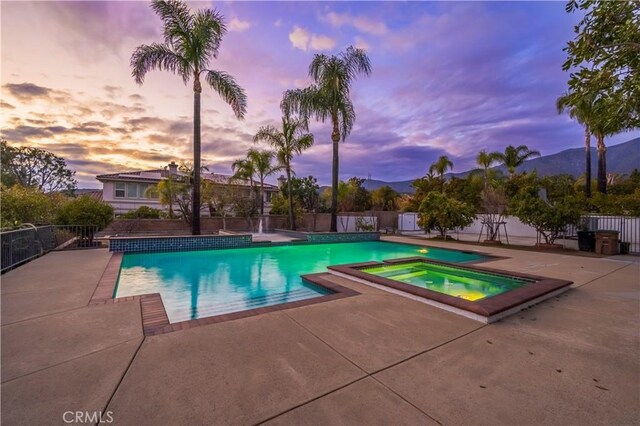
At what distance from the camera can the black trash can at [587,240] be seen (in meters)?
9.77

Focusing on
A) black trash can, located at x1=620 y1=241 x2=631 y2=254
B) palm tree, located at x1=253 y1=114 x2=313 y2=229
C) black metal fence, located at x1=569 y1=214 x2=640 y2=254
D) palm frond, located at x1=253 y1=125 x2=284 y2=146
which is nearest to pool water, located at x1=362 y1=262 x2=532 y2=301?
black trash can, located at x1=620 y1=241 x2=631 y2=254

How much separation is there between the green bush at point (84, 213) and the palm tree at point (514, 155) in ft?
95.5

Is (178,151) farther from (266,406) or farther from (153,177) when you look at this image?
(266,406)

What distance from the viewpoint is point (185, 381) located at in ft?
6.77

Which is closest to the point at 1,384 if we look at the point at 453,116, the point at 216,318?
the point at 216,318

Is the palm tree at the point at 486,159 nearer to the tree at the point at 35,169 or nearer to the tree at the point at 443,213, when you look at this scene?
the tree at the point at 443,213

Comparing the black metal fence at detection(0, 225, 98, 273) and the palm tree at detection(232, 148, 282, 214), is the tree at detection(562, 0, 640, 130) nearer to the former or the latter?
the black metal fence at detection(0, 225, 98, 273)

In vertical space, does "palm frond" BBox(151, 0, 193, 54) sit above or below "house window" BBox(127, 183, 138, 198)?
above

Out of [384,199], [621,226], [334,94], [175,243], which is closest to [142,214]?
[175,243]

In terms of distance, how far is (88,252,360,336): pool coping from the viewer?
309 centimetres

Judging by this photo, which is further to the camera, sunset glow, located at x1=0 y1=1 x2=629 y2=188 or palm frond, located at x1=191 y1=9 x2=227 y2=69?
palm frond, located at x1=191 y1=9 x2=227 y2=69

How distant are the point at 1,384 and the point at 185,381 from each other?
51.6 inches

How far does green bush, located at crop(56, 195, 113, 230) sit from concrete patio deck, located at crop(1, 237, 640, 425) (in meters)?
6.81

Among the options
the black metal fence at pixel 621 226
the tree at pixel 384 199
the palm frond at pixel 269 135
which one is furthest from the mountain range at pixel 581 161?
the black metal fence at pixel 621 226
